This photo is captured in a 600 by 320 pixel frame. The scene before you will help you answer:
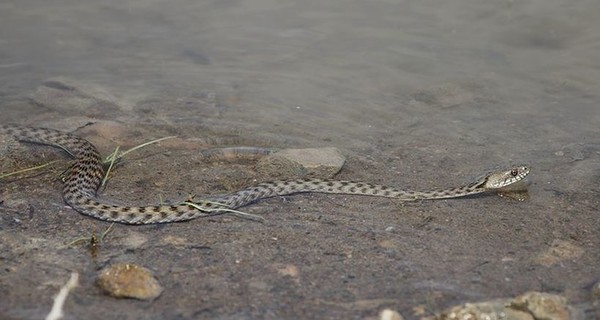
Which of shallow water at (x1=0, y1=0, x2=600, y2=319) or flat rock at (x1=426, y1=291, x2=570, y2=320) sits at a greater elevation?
flat rock at (x1=426, y1=291, x2=570, y2=320)

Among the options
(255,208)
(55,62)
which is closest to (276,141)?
(255,208)

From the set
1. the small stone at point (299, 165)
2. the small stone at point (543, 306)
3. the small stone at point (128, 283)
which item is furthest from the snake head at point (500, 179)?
the small stone at point (128, 283)

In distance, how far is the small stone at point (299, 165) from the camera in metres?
8.94

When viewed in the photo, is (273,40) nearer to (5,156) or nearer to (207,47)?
(207,47)

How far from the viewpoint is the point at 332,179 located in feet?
A: 28.7

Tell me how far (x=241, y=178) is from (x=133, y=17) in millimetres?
7385

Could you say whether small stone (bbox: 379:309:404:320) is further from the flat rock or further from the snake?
the snake

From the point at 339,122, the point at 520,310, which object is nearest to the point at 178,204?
the point at 520,310

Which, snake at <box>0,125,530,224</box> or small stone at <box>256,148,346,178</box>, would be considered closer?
snake at <box>0,125,530,224</box>

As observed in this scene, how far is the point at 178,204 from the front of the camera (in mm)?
7547

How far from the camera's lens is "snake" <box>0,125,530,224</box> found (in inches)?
288

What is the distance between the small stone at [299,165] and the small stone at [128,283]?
3305 mm

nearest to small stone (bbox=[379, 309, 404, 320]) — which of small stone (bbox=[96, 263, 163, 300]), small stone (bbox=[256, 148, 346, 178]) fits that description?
small stone (bbox=[96, 263, 163, 300])

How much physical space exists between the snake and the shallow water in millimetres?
203
